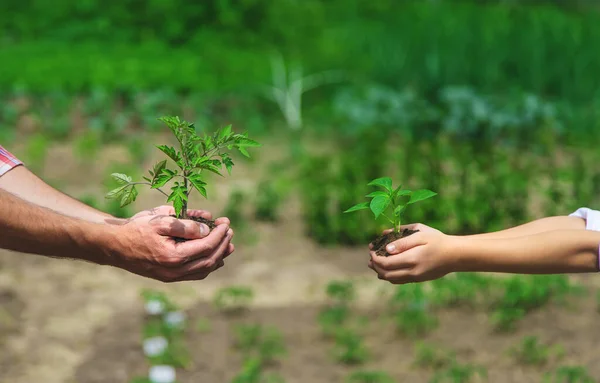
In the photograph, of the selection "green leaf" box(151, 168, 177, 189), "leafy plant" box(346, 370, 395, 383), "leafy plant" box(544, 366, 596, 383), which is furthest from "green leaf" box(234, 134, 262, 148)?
"leafy plant" box(544, 366, 596, 383)

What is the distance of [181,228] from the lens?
2238 mm

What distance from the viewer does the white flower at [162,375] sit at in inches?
141

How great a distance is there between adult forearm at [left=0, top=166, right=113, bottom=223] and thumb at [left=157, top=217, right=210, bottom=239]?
9.6 inches

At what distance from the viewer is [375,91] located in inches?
247

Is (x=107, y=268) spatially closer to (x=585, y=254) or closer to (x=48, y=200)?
(x=48, y=200)

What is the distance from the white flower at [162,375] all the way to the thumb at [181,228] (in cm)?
146

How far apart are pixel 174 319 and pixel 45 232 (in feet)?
5.96

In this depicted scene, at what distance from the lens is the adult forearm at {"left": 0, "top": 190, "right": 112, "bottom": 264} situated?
86.9 inches

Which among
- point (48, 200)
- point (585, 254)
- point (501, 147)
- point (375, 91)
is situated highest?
point (375, 91)

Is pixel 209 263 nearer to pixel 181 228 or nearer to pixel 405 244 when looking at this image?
pixel 181 228

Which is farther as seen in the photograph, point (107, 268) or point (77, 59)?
point (77, 59)

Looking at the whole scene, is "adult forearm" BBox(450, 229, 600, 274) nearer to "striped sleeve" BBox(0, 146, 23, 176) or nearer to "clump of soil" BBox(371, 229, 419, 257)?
"clump of soil" BBox(371, 229, 419, 257)

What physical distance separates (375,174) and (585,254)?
9.92ft

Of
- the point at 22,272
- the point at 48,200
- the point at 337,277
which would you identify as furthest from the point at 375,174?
the point at 48,200
